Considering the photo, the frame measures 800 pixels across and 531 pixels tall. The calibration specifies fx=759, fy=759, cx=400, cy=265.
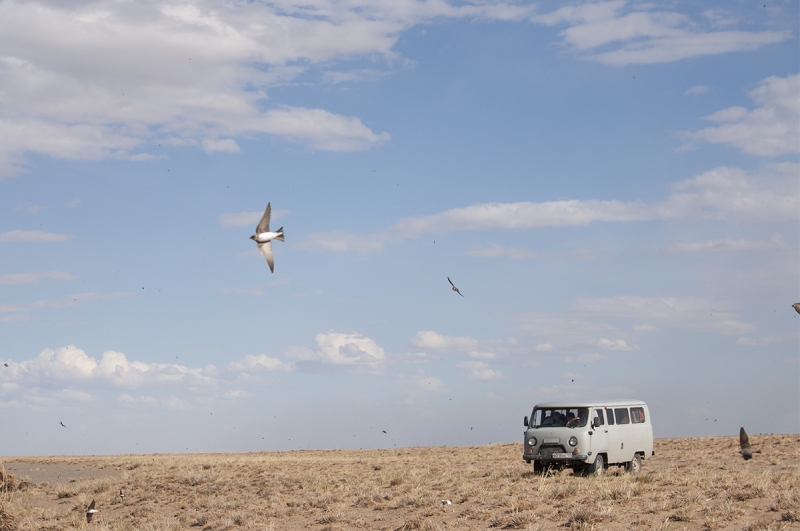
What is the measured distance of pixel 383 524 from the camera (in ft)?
59.7

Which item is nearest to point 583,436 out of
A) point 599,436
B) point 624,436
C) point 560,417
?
point 599,436

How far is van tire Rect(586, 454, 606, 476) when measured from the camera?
884 inches

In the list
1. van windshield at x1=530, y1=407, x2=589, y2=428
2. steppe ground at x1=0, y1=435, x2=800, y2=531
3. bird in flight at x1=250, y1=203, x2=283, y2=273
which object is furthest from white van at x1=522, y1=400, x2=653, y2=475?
bird in flight at x1=250, y1=203, x2=283, y2=273

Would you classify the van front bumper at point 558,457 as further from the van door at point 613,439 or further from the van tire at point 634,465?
the van tire at point 634,465

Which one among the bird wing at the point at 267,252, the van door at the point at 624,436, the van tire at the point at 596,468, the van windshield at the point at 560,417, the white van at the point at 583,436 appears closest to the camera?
the bird wing at the point at 267,252

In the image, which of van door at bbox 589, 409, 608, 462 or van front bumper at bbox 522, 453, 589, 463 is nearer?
van front bumper at bbox 522, 453, 589, 463

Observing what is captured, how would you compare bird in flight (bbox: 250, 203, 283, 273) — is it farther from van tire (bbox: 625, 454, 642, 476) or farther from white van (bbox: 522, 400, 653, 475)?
van tire (bbox: 625, 454, 642, 476)

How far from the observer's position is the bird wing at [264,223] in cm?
1612

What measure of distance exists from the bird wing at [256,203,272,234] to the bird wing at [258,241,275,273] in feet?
1.41

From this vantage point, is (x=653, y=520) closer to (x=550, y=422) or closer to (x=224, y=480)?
(x=550, y=422)

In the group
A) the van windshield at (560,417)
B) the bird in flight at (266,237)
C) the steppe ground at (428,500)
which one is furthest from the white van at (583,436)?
the bird in flight at (266,237)

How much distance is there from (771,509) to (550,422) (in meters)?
7.91

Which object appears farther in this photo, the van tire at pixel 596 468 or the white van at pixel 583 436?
the van tire at pixel 596 468

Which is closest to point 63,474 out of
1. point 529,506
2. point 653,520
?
point 529,506
